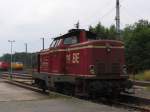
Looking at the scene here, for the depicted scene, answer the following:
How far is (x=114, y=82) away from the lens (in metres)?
20.8

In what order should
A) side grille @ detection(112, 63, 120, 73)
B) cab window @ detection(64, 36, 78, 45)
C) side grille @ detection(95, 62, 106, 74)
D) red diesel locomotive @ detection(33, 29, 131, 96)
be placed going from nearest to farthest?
red diesel locomotive @ detection(33, 29, 131, 96), side grille @ detection(95, 62, 106, 74), side grille @ detection(112, 63, 120, 73), cab window @ detection(64, 36, 78, 45)

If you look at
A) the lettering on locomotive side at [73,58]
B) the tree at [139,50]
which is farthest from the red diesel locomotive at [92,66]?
the tree at [139,50]

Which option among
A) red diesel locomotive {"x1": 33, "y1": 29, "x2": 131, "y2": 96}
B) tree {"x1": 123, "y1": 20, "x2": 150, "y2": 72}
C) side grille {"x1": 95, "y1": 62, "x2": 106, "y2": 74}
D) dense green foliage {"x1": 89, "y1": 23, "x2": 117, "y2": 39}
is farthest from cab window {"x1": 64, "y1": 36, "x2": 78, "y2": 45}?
tree {"x1": 123, "y1": 20, "x2": 150, "y2": 72}

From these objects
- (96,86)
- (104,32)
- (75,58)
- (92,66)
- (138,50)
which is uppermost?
(104,32)

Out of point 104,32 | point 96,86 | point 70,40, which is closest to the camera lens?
point 96,86

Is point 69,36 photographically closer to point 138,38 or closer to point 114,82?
point 114,82

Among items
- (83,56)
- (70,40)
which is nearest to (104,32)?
(70,40)

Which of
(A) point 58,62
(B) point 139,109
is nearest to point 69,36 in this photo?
(A) point 58,62

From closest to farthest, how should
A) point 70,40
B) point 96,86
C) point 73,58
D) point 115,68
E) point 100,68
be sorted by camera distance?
1. point 96,86
2. point 100,68
3. point 115,68
4. point 73,58
5. point 70,40

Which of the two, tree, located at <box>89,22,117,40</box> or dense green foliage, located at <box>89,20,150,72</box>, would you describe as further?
tree, located at <box>89,22,117,40</box>

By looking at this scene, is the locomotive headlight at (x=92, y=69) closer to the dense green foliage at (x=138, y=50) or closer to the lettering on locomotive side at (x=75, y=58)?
the lettering on locomotive side at (x=75, y=58)

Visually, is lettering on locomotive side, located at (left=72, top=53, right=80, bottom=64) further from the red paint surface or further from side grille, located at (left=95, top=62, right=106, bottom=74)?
side grille, located at (left=95, top=62, right=106, bottom=74)

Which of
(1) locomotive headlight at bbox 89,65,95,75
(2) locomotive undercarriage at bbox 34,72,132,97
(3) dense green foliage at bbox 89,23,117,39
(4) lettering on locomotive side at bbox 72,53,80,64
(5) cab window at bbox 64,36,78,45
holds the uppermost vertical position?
(3) dense green foliage at bbox 89,23,117,39

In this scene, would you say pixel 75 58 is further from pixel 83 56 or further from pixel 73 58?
pixel 83 56
